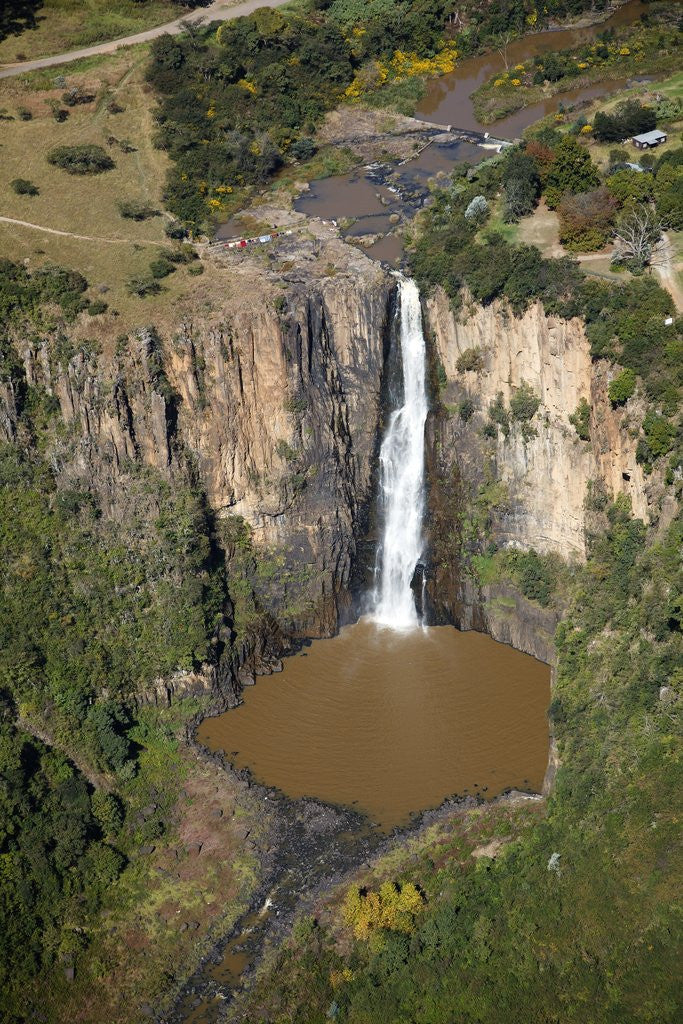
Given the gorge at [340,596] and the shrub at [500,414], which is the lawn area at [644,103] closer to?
the gorge at [340,596]

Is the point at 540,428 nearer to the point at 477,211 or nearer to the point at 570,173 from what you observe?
the point at 477,211

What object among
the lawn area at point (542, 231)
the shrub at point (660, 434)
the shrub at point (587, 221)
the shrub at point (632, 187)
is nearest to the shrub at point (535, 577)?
the shrub at point (660, 434)

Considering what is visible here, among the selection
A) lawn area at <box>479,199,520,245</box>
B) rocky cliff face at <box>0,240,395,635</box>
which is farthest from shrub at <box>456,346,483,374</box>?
lawn area at <box>479,199,520,245</box>

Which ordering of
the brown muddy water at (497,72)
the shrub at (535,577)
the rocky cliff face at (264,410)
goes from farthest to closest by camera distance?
the brown muddy water at (497,72), the shrub at (535,577), the rocky cliff face at (264,410)

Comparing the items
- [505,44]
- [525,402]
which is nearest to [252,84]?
[505,44]

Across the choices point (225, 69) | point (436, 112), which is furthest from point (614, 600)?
point (225, 69)

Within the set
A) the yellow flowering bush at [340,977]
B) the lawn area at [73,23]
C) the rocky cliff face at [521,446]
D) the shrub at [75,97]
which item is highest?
the lawn area at [73,23]

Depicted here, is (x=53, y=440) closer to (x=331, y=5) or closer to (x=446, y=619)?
(x=446, y=619)
